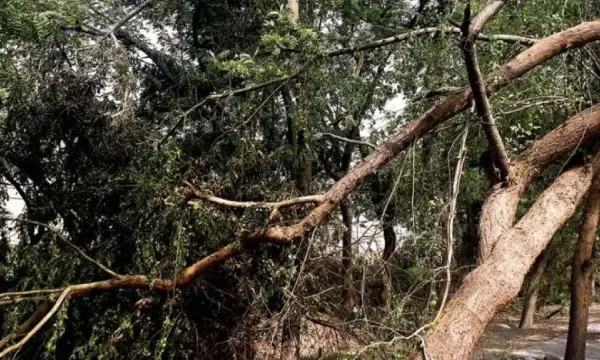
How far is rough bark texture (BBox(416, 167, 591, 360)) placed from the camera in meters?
3.13

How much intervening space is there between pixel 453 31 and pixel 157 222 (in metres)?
2.80

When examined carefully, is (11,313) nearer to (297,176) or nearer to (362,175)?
(362,175)

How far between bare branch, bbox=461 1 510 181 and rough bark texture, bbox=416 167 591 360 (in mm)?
432

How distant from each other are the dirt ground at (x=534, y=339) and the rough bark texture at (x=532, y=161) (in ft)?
13.4

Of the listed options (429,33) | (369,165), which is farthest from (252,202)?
(429,33)

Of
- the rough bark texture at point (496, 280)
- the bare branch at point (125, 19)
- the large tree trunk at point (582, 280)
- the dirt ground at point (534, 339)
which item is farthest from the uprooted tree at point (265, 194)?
the dirt ground at point (534, 339)

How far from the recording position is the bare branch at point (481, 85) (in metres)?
3.49

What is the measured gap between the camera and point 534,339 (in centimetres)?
1202

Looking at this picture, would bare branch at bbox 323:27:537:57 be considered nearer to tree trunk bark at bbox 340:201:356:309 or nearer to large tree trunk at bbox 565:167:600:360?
tree trunk bark at bbox 340:201:356:309

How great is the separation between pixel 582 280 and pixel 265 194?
13.9ft

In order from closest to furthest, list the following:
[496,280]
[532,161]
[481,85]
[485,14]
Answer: [496,280] < [481,85] < [485,14] < [532,161]

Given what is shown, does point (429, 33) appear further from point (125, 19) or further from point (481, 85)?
point (125, 19)

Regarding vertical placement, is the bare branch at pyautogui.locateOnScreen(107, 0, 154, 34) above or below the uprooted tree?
above

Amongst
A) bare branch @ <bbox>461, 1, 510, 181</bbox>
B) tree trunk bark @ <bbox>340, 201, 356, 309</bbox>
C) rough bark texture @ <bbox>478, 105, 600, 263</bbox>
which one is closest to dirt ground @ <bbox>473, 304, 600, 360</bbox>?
tree trunk bark @ <bbox>340, 201, 356, 309</bbox>
